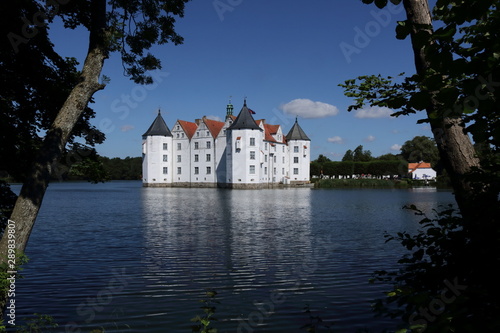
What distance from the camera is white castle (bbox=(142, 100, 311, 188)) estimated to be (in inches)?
2667

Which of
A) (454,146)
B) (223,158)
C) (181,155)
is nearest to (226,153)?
(223,158)

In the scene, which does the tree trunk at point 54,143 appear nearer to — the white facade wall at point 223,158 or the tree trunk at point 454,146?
the tree trunk at point 454,146

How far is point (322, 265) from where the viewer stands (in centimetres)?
Answer: 1123

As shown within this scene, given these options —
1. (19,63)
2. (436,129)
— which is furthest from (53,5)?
(436,129)

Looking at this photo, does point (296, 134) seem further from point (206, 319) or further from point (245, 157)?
point (206, 319)

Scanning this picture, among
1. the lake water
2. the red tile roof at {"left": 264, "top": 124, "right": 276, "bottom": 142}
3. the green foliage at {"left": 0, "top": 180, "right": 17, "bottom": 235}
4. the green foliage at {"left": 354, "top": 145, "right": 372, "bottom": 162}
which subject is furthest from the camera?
the green foliage at {"left": 354, "top": 145, "right": 372, "bottom": 162}

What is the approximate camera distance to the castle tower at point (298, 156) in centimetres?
8044

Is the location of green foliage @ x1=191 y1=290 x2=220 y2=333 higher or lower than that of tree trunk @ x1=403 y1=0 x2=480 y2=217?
lower

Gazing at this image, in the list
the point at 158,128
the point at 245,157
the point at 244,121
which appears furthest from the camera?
the point at 158,128

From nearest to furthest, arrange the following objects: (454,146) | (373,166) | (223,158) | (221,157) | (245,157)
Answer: (454,146)
(245,157)
(223,158)
(221,157)
(373,166)

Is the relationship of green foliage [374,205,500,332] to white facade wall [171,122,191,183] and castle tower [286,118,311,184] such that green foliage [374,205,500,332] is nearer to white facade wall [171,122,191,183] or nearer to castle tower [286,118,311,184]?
white facade wall [171,122,191,183]

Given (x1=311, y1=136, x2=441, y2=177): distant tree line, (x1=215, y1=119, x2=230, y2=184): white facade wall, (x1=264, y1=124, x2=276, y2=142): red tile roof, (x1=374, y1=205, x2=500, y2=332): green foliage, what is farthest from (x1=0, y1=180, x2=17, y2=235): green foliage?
(x1=311, y1=136, x2=441, y2=177): distant tree line

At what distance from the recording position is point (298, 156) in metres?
80.7

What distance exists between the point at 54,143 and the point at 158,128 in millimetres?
72005
